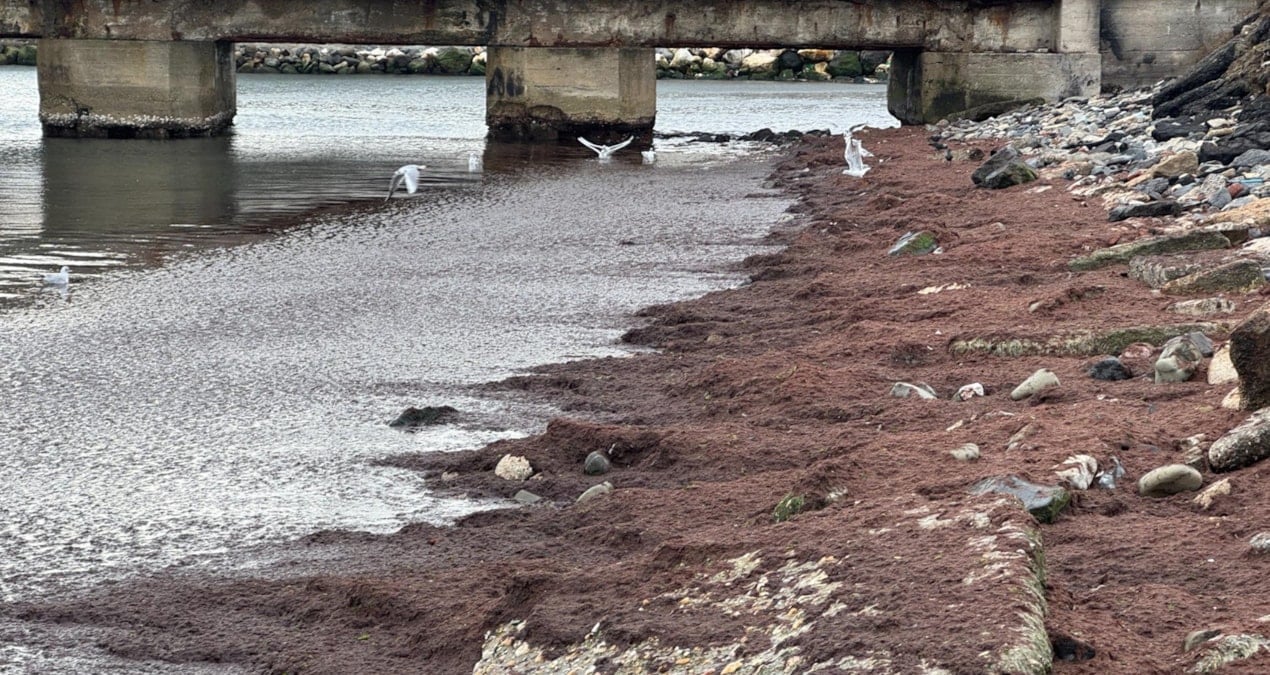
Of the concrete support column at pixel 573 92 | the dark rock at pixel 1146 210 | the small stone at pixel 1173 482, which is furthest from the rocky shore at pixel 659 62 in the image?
the small stone at pixel 1173 482

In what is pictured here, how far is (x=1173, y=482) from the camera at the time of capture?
4.39 metres

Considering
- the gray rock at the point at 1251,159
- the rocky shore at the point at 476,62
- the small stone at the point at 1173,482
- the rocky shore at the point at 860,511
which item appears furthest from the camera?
the rocky shore at the point at 476,62

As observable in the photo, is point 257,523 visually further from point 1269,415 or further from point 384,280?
point 384,280

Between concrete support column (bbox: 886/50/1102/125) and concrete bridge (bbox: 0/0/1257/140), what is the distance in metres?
0.02

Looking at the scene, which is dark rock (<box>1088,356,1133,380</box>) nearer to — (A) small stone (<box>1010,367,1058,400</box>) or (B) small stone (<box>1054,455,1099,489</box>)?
(A) small stone (<box>1010,367,1058,400</box>)

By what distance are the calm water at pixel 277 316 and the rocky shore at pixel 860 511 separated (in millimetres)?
378

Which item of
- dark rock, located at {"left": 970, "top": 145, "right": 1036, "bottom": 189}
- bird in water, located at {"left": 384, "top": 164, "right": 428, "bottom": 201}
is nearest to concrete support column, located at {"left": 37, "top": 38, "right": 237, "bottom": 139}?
bird in water, located at {"left": 384, "top": 164, "right": 428, "bottom": 201}

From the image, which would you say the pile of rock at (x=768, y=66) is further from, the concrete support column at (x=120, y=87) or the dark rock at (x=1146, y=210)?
the dark rock at (x=1146, y=210)

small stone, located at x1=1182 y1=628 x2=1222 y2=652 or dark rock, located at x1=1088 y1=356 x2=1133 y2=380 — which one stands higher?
small stone, located at x1=1182 y1=628 x2=1222 y2=652

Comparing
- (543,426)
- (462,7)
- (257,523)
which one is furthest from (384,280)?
(462,7)

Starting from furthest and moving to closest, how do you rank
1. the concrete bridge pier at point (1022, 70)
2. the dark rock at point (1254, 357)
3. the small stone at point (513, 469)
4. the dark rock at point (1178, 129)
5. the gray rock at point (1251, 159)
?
the concrete bridge pier at point (1022, 70)
the dark rock at point (1178, 129)
the gray rock at point (1251, 159)
the small stone at point (513, 469)
the dark rock at point (1254, 357)

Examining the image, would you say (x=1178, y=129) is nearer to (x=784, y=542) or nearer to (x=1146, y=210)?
(x=1146, y=210)

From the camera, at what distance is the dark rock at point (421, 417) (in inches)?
265

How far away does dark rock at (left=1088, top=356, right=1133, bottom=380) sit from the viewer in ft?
19.9
